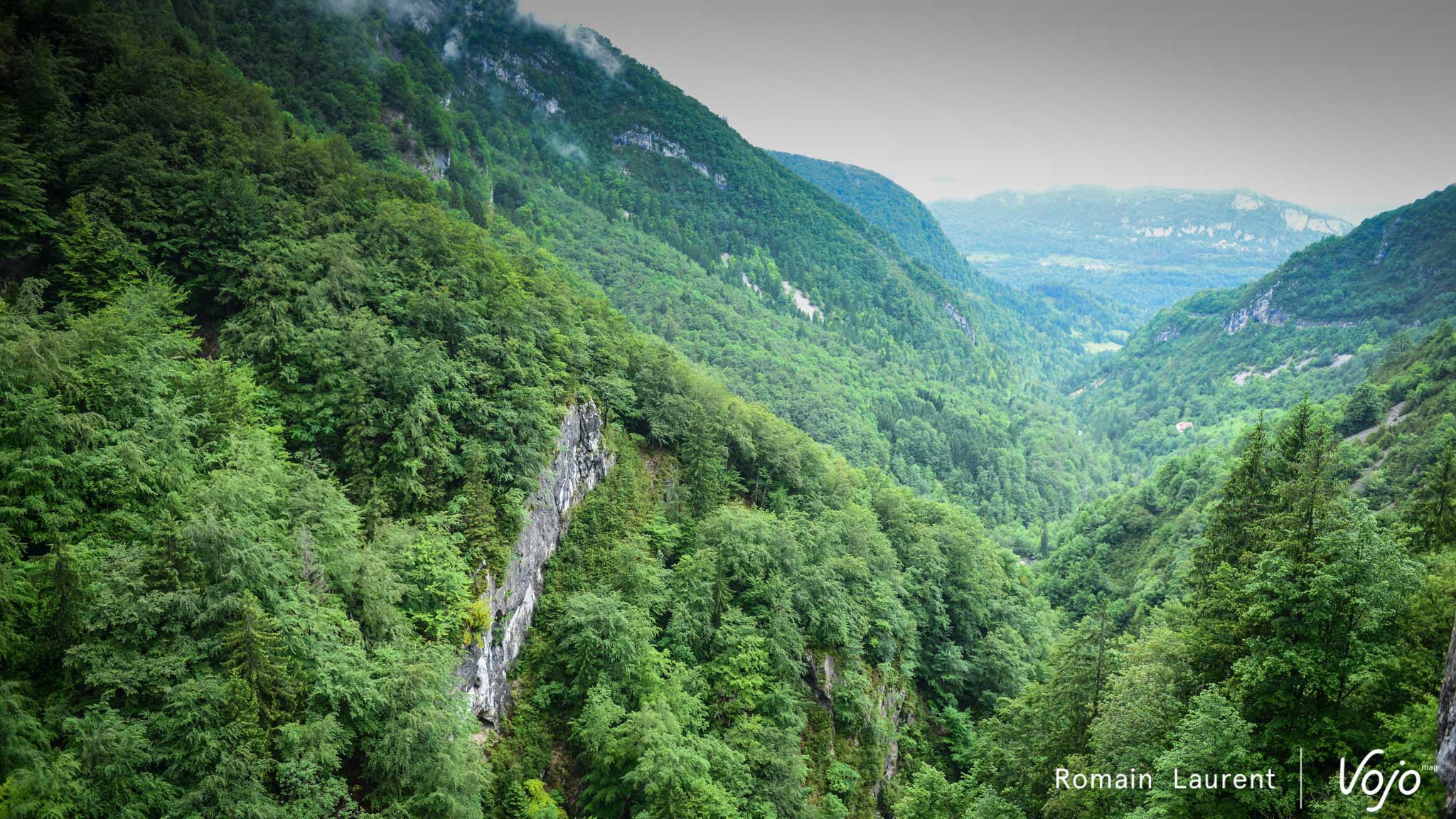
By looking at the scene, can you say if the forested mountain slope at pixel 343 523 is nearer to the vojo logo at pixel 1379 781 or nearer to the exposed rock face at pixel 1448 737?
the vojo logo at pixel 1379 781

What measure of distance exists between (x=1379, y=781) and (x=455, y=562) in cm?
2899

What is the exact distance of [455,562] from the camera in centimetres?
2661

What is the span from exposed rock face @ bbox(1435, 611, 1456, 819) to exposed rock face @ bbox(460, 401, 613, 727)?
2804 centimetres

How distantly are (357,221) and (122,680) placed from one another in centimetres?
2695

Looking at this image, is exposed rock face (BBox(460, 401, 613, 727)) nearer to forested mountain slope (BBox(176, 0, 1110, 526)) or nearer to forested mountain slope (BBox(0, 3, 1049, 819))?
forested mountain slope (BBox(0, 3, 1049, 819))

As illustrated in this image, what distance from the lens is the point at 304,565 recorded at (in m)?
20.2

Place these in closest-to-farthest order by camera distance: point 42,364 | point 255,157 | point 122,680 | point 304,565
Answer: point 122,680 < point 42,364 < point 304,565 < point 255,157

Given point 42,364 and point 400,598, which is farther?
point 400,598

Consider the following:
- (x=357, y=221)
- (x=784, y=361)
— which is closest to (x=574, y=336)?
(x=357, y=221)

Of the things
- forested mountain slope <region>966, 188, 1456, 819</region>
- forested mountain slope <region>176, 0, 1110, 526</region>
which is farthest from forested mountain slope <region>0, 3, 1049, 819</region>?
forested mountain slope <region>176, 0, 1110, 526</region>

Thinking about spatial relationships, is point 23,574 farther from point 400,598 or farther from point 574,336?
point 574,336

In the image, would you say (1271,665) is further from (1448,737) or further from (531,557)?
(531,557)

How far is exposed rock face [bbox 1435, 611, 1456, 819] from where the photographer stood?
12750 millimetres

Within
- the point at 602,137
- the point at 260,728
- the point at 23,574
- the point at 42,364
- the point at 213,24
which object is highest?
the point at 602,137
